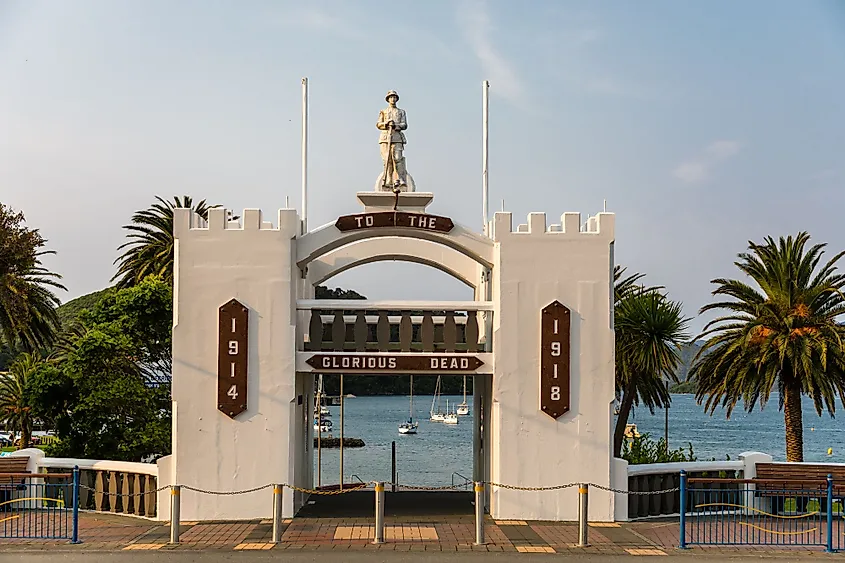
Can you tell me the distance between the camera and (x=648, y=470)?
19.8 m

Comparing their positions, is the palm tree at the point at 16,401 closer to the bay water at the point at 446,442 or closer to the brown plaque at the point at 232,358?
the bay water at the point at 446,442

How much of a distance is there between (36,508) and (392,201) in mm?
9160

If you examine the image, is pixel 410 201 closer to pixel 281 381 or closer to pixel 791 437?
pixel 281 381

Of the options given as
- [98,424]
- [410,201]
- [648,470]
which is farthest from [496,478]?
[98,424]

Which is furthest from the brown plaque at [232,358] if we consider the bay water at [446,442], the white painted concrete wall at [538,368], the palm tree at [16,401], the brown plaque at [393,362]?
the bay water at [446,442]

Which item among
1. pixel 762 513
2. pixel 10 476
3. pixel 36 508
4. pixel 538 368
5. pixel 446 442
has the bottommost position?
pixel 446 442

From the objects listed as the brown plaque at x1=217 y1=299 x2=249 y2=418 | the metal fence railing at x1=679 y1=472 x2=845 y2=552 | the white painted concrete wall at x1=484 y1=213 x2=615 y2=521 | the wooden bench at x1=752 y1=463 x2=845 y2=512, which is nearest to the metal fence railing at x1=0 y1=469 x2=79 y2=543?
the brown plaque at x1=217 y1=299 x2=249 y2=418

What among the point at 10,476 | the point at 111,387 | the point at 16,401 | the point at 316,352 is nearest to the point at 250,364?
the point at 316,352

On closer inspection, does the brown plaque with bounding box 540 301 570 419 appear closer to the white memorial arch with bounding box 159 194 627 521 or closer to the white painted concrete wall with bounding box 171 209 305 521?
the white memorial arch with bounding box 159 194 627 521

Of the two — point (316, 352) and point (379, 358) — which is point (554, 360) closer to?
point (379, 358)

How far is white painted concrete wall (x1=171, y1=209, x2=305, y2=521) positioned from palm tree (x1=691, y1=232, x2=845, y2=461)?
1363 cm

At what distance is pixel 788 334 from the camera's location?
26.7 m

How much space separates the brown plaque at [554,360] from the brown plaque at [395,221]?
102 inches

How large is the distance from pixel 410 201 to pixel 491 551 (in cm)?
744
